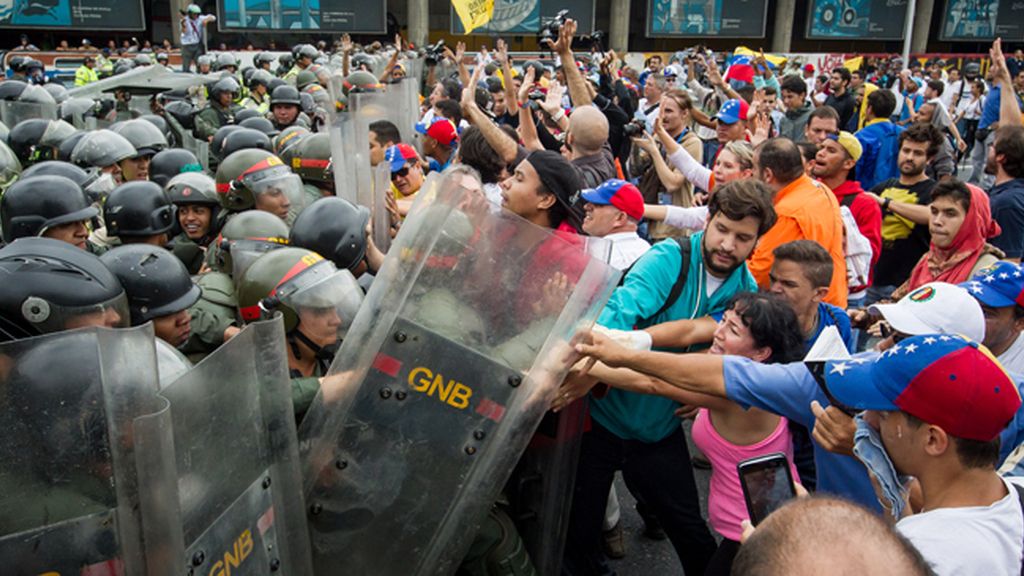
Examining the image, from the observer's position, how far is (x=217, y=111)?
930cm

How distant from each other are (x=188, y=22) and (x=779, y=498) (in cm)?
1905

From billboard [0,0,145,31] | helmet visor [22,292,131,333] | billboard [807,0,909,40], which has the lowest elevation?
helmet visor [22,292,131,333]

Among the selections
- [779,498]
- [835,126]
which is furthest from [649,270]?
[835,126]

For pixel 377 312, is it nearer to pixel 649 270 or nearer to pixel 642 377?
pixel 642 377

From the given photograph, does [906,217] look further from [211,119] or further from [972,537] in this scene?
[211,119]

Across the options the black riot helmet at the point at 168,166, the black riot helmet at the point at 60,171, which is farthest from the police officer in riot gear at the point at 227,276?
the black riot helmet at the point at 168,166

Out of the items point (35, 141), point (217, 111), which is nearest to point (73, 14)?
point (217, 111)

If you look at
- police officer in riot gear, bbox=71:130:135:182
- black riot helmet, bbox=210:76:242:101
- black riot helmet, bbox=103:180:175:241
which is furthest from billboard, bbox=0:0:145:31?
black riot helmet, bbox=103:180:175:241

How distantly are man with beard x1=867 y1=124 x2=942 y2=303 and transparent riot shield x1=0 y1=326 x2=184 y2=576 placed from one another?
482 cm

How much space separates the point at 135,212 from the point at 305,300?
198cm

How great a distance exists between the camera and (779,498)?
76.0 inches

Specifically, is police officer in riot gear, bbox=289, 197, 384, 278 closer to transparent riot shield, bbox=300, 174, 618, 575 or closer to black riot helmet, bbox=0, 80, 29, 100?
transparent riot shield, bbox=300, 174, 618, 575

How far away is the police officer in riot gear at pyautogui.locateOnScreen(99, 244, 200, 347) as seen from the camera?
8.68ft

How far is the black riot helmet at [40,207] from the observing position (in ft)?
12.0
